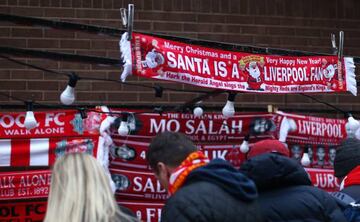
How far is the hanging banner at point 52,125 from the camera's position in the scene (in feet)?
17.4

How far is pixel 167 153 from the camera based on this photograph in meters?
3.04

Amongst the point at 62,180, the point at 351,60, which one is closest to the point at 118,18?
the point at 351,60

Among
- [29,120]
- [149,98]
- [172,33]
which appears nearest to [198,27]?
[172,33]

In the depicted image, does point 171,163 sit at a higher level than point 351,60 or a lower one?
lower

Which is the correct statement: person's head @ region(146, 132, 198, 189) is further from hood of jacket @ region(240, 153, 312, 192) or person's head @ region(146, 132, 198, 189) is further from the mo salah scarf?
hood of jacket @ region(240, 153, 312, 192)

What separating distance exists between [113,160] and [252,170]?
259 centimetres

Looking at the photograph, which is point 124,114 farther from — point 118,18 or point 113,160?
point 118,18

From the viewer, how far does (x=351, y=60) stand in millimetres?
5473

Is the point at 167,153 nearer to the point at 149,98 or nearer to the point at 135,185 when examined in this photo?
the point at 135,185

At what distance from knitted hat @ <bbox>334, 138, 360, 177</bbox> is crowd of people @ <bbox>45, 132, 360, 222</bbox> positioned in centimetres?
43

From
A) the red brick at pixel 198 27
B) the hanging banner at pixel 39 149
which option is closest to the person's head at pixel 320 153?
the red brick at pixel 198 27

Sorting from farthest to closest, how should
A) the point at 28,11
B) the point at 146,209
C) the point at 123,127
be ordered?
Answer: 1. the point at 28,11
2. the point at 146,209
3. the point at 123,127

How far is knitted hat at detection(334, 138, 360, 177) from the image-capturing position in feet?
12.9

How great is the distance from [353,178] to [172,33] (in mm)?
3187
